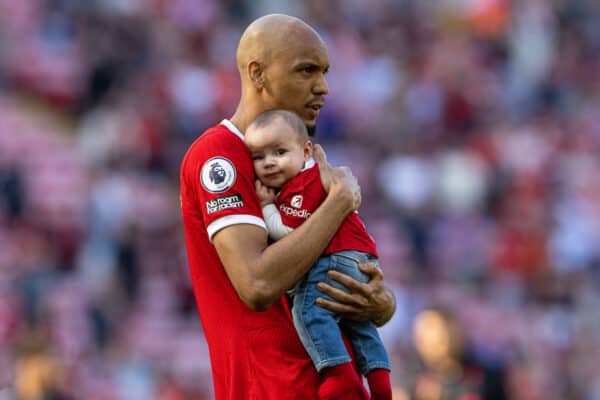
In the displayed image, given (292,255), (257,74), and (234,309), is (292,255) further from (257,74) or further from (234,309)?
(257,74)

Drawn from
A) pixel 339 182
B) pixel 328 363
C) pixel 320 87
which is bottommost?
pixel 328 363

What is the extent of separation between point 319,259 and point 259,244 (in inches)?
8.4

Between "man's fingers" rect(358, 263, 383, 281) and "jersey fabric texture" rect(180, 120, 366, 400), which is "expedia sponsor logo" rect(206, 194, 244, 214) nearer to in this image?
"jersey fabric texture" rect(180, 120, 366, 400)

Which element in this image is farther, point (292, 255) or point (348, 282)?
point (348, 282)

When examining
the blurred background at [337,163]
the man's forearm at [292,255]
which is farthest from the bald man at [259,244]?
the blurred background at [337,163]

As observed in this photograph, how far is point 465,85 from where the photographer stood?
52.3ft

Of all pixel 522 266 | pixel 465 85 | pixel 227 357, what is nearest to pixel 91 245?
pixel 522 266

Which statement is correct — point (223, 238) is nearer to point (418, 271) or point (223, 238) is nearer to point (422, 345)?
point (422, 345)

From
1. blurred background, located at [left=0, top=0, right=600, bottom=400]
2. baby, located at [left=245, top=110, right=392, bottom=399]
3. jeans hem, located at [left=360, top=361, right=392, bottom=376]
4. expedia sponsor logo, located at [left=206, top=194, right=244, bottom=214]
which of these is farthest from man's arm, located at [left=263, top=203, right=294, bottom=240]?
blurred background, located at [left=0, top=0, right=600, bottom=400]

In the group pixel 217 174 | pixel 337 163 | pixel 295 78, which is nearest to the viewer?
pixel 217 174

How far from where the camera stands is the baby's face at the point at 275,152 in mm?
A: 4391

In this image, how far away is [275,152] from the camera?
4.41m

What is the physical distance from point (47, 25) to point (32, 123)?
3.60 feet

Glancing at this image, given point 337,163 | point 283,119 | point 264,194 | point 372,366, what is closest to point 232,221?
point 264,194
